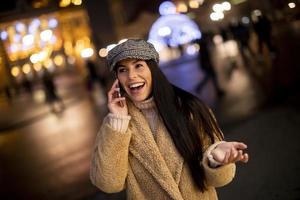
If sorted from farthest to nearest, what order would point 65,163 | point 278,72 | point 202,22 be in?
point 202,22
point 278,72
point 65,163

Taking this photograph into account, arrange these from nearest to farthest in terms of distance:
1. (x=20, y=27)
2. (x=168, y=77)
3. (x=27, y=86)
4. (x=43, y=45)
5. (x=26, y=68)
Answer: (x=168, y=77), (x=20, y=27), (x=27, y=86), (x=26, y=68), (x=43, y=45)

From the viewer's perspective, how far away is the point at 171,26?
31.1 metres

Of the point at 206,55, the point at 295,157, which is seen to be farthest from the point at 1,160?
the point at 295,157

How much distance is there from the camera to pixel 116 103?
2.36m

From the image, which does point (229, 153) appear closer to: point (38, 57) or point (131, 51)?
point (131, 51)

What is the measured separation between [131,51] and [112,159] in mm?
555

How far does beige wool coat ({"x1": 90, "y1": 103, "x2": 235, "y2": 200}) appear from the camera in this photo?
7.41 feet

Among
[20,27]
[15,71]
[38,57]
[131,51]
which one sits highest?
[20,27]

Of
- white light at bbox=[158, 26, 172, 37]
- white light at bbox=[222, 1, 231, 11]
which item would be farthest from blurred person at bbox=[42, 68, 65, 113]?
white light at bbox=[222, 1, 231, 11]

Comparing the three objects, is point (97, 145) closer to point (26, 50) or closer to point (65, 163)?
point (65, 163)

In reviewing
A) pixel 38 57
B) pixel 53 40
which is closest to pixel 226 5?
pixel 53 40

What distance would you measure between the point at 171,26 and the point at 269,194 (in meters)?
27.0

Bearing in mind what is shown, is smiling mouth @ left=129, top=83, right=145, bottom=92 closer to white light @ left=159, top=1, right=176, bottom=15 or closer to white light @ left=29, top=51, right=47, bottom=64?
white light @ left=29, top=51, right=47, bottom=64

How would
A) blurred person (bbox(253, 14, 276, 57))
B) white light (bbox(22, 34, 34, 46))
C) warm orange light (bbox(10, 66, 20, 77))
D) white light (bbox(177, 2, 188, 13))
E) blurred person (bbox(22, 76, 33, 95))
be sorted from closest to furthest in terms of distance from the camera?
blurred person (bbox(253, 14, 276, 57)) < warm orange light (bbox(10, 66, 20, 77)) < white light (bbox(22, 34, 34, 46)) < blurred person (bbox(22, 76, 33, 95)) < white light (bbox(177, 2, 188, 13))
